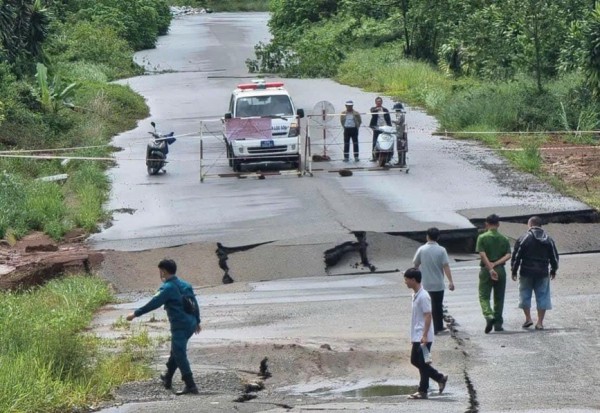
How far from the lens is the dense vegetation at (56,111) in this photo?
2467 centimetres

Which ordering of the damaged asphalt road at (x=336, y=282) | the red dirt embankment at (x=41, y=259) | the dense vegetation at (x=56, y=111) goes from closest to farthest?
the damaged asphalt road at (x=336, y=282)
the red dirt embankment at (x=41, y=259)
the dense vegetation at (x=56, y=111)

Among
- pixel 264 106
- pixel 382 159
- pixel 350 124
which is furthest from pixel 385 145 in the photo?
pixel 264 106

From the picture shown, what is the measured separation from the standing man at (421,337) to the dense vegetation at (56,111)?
12.7 m

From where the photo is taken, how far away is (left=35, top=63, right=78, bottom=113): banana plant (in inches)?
1394

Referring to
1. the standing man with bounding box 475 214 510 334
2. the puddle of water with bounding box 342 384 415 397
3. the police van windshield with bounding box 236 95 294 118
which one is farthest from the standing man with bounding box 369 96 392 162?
the puddle of water with bounding box 342 384 415 397

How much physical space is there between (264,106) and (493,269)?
1551cm

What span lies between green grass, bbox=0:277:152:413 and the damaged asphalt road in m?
0.32

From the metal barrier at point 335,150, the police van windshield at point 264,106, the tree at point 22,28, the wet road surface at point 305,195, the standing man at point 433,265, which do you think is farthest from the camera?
the tree at point 22,28

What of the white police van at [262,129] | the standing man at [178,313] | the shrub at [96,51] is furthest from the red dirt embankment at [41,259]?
the shrub at [96,51]

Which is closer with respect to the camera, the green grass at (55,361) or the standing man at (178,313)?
the green grass at (55,361)

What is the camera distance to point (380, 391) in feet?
41.5

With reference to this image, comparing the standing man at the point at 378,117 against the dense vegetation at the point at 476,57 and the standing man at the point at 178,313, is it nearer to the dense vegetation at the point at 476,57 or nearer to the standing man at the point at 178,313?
the dense vegetation at the point at 476,57

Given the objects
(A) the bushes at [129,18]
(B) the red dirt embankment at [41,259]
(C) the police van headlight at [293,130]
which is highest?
(A) the bushes at [129,18]

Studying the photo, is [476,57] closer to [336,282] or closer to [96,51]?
[336,282]
